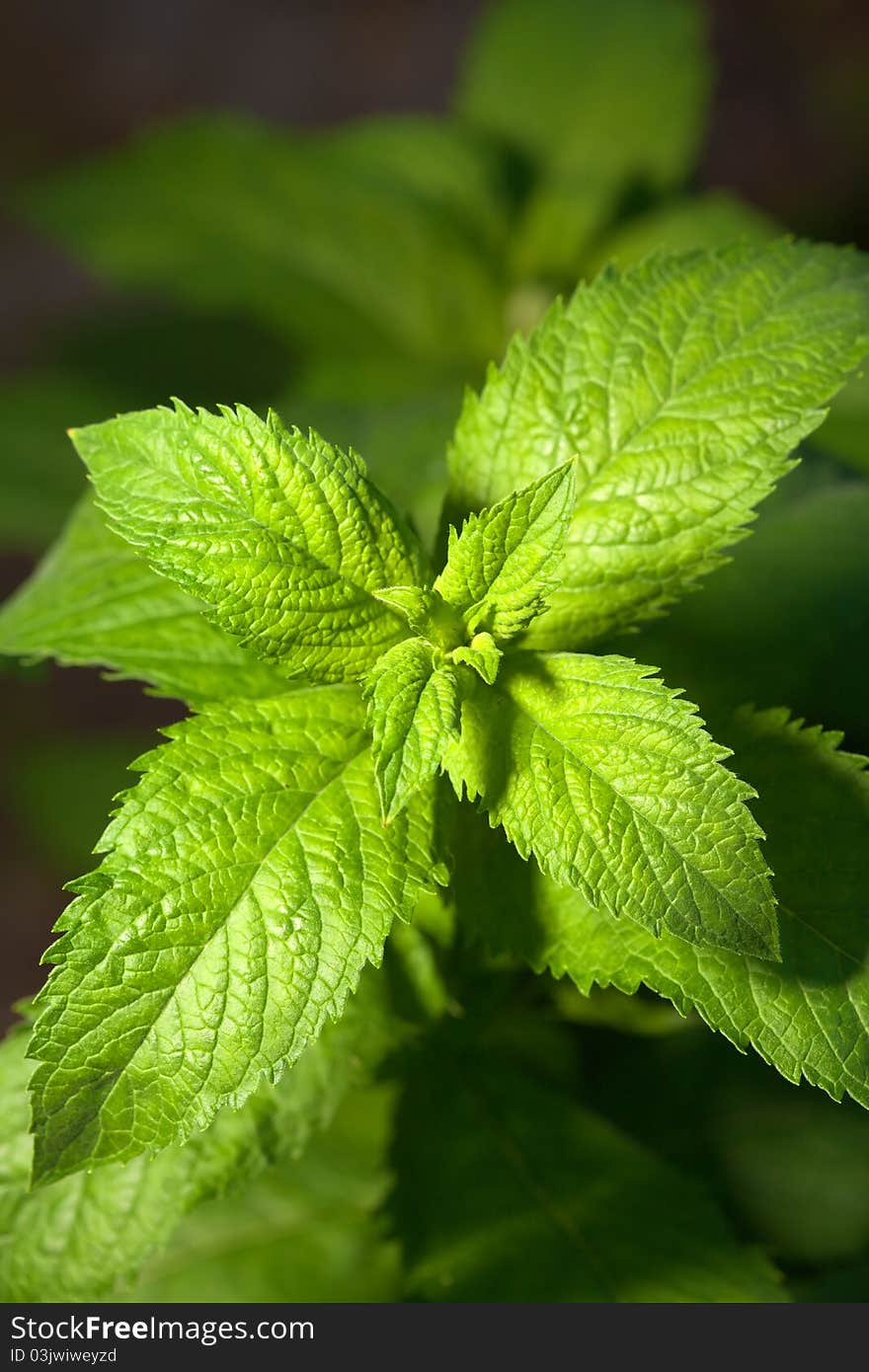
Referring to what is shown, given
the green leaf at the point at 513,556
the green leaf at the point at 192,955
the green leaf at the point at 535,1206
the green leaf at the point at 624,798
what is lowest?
the green leaf at the point at 535,1206

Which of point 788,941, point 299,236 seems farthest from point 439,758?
point 299,236

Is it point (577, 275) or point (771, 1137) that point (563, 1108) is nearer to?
point (771, 1137)

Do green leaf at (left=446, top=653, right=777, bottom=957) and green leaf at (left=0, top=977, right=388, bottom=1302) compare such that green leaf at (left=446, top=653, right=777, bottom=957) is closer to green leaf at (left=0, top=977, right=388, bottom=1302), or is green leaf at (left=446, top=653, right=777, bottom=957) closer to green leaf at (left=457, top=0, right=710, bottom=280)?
green leaf at (left=0, top=977, right=388, bottom=1302)

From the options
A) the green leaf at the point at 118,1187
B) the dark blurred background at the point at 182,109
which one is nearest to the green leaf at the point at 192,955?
the green leaf at the point at 118,1187

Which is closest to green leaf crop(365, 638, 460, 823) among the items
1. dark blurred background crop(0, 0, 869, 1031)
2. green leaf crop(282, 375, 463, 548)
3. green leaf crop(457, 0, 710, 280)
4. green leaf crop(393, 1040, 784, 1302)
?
green leaf crop(282, 375, 463, 548)

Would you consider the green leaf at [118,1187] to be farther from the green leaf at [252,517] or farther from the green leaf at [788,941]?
the green leaf at [252,517]

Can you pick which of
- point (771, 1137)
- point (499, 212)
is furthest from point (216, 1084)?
point (499, 212)
